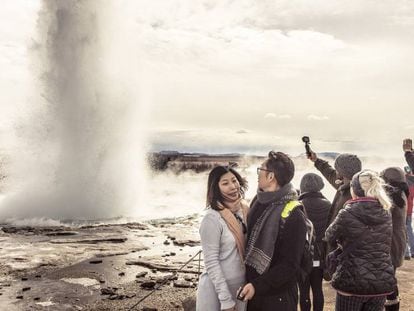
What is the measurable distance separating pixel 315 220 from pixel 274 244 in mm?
2325

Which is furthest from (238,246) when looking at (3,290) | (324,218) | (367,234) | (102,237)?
(102,237)

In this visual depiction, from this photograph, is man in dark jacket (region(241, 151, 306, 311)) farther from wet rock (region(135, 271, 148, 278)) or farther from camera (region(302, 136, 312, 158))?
wet rock (region(135, 271, 148, 278))

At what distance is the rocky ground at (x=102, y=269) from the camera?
25.5 ft

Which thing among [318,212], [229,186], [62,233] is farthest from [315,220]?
[62,233]

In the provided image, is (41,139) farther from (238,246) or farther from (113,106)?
(238,246)

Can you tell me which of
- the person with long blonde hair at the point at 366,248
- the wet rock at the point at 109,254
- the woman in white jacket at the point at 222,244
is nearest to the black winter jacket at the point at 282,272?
the woman in white jacket at the point at 222,244

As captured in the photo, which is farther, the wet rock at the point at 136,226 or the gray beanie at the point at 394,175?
the wet rock at the point at 136,226

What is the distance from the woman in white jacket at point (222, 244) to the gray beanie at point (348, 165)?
70.0 inches

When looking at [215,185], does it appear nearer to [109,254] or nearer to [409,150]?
[409,150]

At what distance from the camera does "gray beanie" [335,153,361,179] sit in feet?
14.8

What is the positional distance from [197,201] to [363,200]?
76.7ft

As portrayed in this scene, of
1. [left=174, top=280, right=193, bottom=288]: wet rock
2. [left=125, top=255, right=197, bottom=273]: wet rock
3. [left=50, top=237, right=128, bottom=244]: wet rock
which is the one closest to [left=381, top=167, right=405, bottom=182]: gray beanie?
[left=174, top=280, right=193, bottom=288]: wet rock

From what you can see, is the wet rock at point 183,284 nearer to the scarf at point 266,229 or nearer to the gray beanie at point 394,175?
the gray beanie at point 394,175

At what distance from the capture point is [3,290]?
866 centimetres
